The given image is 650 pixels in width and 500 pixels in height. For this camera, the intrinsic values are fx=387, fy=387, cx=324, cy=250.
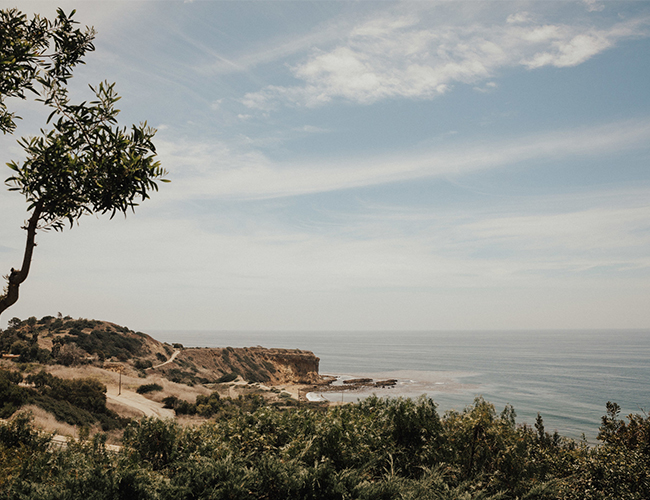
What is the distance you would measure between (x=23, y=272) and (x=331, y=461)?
610cm

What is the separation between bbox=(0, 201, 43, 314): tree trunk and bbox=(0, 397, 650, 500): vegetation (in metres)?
2.68

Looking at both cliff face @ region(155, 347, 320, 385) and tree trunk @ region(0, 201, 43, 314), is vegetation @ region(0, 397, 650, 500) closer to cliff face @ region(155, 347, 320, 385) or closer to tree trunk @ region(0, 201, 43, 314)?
tree trunk @ region(0, 201, 43, 314)

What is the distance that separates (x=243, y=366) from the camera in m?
72.4

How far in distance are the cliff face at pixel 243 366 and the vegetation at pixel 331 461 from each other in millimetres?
47272

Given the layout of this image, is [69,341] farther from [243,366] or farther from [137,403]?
[243,366]

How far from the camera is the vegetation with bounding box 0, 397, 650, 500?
233 inches

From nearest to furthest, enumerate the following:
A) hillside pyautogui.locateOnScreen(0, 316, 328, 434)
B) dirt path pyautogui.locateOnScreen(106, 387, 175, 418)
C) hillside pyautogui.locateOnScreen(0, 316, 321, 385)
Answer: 1. hillside pyautogui.locateOnScreen(0, 316, 328, 434)
2. dirt path pyautogui.locateOnScreen(106, 387, 175, 418)
3. hillside pyautogui.locateOnScreen(0, 316, 321, 385)

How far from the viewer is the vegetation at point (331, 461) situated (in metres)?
5.92

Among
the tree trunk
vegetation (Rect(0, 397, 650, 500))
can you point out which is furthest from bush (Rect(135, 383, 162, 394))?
the tree trunk

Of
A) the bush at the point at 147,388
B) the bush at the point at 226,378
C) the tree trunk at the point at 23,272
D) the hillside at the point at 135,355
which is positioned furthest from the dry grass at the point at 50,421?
the bush at the point at 226,378

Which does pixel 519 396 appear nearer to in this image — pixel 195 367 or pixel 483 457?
pixel 195 367

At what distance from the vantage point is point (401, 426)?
8789 mm

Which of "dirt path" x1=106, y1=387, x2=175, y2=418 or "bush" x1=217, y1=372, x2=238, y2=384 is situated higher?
"dirt path" x1=106, y1=387, x2=175, y2=418

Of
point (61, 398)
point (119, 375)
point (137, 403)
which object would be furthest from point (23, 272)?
point (119, 375)
